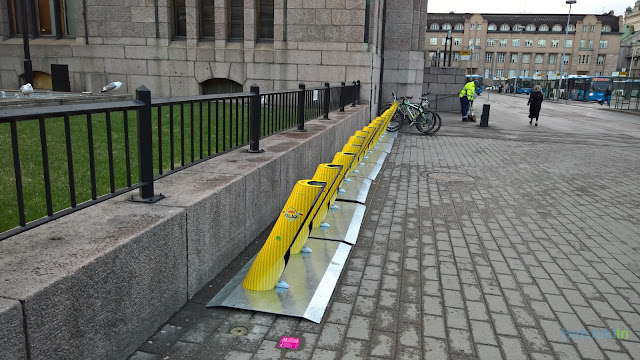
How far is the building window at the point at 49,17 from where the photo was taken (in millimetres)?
16312

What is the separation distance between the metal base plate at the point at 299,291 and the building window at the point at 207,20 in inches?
492

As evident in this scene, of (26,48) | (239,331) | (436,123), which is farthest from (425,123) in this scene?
(239,331)

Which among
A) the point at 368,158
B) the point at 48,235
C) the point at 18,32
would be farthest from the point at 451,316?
the point at 18,32

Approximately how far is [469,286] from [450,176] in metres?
5.41

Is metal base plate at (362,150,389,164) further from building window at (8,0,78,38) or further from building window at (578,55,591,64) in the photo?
building window at (578,55,591,64)

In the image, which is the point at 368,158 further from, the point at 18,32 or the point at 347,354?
the point at 18,32

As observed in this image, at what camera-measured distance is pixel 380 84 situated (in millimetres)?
20500

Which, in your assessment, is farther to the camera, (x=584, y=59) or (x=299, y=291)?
(x=584, y=59)

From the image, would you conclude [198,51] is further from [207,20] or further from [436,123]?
[436,123]

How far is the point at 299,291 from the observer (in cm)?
411

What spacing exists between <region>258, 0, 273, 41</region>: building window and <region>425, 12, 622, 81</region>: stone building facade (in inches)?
3530

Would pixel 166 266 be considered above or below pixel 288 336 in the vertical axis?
above

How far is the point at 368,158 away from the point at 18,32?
14.0 meters

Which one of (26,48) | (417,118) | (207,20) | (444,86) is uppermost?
(207,20)
